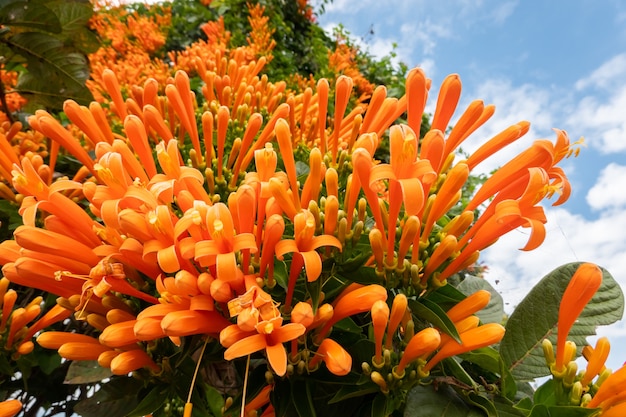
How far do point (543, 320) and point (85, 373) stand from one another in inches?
46.5

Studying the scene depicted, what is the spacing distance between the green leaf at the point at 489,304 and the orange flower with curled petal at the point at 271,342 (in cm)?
64

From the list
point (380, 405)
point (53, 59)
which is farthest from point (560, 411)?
point (53, 59)

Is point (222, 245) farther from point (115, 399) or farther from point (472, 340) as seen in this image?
point (115, 399)

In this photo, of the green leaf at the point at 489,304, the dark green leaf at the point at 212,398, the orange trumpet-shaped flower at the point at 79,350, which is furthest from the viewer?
the green leaf at the point at 489,304

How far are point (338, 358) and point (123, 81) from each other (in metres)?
3.43

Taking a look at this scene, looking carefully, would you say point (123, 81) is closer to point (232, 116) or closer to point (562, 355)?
point (232, 116)

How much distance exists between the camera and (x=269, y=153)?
3.27ft

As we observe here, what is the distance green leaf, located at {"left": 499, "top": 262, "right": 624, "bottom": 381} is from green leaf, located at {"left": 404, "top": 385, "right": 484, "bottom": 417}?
0.19 metres

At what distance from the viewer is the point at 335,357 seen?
846 mm

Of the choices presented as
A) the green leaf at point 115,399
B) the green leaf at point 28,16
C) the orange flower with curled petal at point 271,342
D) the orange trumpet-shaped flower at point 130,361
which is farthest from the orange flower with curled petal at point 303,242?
the green leaf at point 28,16

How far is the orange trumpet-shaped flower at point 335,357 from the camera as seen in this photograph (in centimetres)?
83

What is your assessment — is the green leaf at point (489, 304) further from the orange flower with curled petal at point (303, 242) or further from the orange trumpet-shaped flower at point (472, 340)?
the orange flower with curled petal at point (303, 242)

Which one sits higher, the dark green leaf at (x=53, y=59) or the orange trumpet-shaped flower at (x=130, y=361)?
the dark green leaf at (x=53, y=59)

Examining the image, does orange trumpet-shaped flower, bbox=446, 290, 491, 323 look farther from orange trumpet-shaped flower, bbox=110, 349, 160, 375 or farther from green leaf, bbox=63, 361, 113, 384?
green leaf, bbox=63, 361, 113, 384
